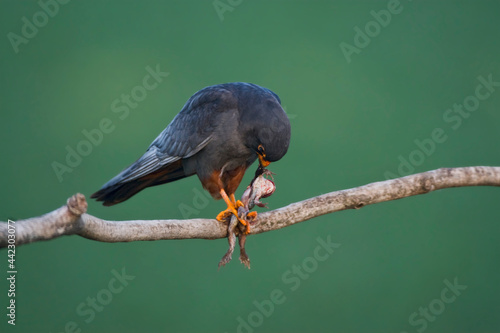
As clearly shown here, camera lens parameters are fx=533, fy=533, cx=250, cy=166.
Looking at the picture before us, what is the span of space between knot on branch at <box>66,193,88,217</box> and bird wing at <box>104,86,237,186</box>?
1322 mm

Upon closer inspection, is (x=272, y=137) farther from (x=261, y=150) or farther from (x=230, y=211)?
(x=230, y=211)

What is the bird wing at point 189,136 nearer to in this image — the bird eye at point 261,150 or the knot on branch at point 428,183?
the bird eye at point 261,150

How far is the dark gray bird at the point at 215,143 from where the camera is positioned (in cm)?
293

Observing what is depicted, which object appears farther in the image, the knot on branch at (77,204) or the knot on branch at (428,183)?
the knot on branch at (428,183)

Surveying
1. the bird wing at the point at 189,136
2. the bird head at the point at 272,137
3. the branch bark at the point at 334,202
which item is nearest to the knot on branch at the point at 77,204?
the branch bark at the point at 334,202

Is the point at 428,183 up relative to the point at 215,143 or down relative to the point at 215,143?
down

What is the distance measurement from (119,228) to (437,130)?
3.00 metres

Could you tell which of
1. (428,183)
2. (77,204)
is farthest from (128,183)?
(428,183)

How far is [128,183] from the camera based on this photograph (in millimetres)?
3211

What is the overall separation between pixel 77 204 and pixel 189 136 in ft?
4.83

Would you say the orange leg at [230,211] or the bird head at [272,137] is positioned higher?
the bird head at [272,137]

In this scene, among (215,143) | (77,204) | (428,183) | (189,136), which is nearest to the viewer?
(77,204)

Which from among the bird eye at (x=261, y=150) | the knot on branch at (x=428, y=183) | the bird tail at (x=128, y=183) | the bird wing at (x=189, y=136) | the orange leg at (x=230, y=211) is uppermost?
the bird wing at (x=189, y=136)

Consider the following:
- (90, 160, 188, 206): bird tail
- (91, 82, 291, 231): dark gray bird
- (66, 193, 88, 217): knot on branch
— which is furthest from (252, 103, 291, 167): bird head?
(66, 193, 88, 217): knot on branch
